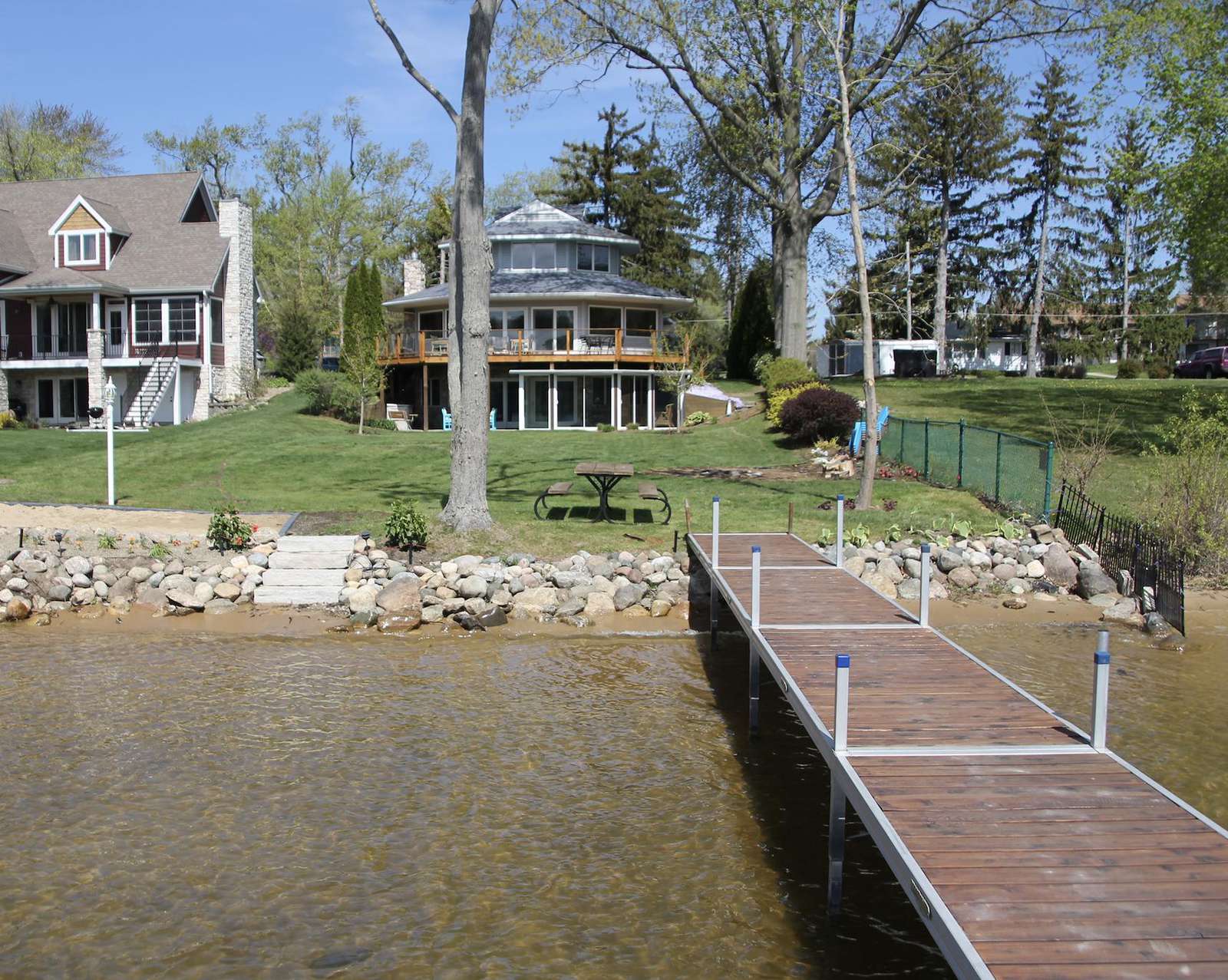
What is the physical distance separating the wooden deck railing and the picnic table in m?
20.6

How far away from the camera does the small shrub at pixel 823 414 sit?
26.2 metres

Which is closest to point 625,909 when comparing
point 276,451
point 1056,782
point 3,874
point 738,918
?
point 738,918

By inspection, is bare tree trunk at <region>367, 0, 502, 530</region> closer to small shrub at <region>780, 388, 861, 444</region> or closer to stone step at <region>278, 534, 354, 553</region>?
stone step at <region>278, 534, 354, 553</region>

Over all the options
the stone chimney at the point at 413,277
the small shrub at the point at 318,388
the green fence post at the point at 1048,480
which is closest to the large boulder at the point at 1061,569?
the green fence post at the point at 1048,480

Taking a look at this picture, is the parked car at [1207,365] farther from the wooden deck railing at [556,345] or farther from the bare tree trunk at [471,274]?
the bare tree trunk at [471,274]

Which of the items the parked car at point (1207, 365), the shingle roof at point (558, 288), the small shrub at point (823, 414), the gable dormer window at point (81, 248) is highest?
the gable dormer window at point (81, 248)

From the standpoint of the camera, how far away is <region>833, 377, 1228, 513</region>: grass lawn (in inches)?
917

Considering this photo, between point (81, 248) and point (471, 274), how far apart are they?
29.1 meters

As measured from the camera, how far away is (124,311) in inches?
1528

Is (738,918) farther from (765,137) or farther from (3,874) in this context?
(765,137)

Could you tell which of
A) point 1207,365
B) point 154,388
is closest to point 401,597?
point 154,388

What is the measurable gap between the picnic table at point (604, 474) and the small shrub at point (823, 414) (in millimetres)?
8885

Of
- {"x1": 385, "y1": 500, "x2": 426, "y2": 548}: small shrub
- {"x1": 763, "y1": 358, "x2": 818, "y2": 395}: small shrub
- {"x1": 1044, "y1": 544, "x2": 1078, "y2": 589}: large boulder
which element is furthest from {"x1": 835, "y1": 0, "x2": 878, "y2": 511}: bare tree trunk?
{"x1": 763, "y1": 358, "x2": 818, "y2": 395}: small shrub

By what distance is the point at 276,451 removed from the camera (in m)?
26.6
